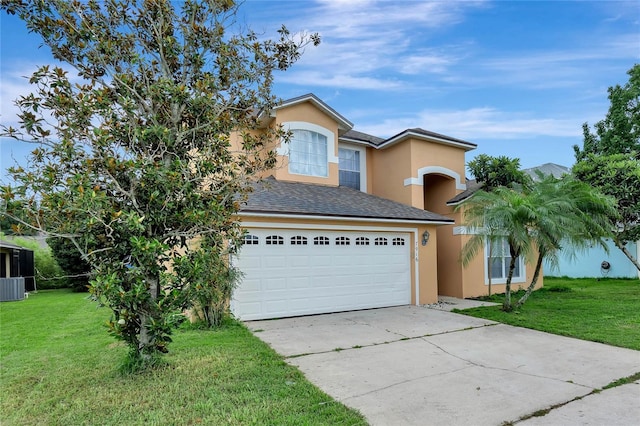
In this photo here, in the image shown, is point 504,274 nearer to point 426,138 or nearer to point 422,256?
point 422,256

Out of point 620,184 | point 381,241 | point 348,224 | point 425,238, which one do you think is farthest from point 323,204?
point 620,184

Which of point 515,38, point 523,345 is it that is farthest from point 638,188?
point 523,345

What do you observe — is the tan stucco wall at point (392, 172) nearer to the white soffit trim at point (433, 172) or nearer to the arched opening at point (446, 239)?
the white soffit trim at point (433, 172)

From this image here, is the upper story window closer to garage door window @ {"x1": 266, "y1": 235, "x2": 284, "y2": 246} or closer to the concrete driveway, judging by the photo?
garage door window @ {"x1": 266, "y1": 235, "x2": 284, "y2": 246}

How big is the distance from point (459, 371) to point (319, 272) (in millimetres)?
5466

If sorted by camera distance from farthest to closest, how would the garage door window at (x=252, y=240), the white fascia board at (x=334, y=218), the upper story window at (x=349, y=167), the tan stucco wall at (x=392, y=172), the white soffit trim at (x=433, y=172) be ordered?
the upper story window at (x=349, y=167), the tan stucco wall at (x=392, y=172), the white soffit trim at (x=433, y=172), the garage door window at (x=252, y=240), the white fascia board at (x=334, y=218)

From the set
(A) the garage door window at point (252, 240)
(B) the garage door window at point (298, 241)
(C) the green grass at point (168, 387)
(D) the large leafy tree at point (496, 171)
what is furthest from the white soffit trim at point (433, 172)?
(C) the green grass at point (168, 387)

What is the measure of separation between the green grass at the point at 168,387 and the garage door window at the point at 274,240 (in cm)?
283

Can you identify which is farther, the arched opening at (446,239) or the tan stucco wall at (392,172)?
the tan stucco wall at (392,172)

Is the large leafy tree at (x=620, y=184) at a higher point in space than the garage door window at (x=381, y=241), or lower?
higher

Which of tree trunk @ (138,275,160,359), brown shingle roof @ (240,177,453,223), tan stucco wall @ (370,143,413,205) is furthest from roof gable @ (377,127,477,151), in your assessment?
tree trunk @ (138,275,160,359)

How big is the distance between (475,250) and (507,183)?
15.8 feet

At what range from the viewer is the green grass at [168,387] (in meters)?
3.99

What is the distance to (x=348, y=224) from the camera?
1093cm
